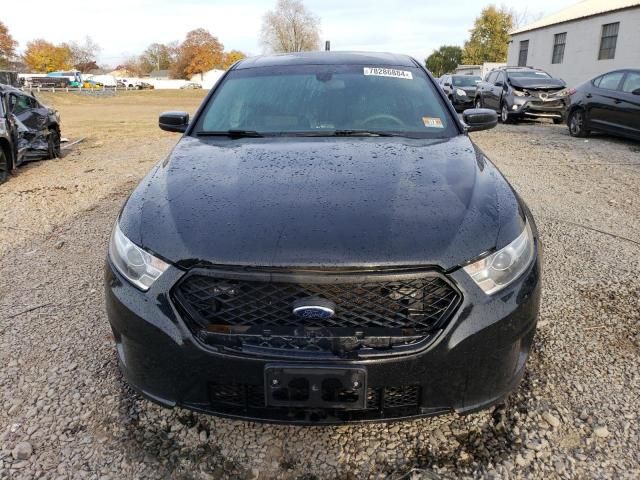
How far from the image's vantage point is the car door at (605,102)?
10.4 meters

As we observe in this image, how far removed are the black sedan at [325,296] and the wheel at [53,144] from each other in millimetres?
8942

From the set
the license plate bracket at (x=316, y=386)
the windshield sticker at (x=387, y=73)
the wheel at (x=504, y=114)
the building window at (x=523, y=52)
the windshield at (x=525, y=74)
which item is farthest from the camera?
the building window at (x=523, y=52)

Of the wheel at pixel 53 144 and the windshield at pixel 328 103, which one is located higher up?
the windshield at pixel 328 103

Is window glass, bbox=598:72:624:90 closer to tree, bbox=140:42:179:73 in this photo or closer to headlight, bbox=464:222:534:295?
headlight, bbox=464:222:534:295

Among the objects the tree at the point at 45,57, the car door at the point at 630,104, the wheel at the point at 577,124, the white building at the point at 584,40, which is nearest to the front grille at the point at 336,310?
the car door at the point at 630,104

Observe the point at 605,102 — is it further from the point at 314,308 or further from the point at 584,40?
the point at 584,40

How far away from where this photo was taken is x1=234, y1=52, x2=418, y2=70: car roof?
3.63 m

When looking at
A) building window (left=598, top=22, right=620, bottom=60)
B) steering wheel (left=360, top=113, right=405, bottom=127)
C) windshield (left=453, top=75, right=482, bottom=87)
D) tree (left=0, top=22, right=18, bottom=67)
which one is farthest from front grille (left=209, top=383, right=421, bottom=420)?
tree (left=0, top=22, right=18, bottom=67)

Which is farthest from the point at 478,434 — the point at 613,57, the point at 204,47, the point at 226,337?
→ the point at 204,47

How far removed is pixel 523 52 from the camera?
1312 inches

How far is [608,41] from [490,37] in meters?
32.1

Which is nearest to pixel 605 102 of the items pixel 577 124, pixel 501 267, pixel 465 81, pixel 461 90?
pixel 577 124

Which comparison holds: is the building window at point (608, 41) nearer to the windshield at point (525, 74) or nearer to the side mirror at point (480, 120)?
the windshield at point (525, 74)

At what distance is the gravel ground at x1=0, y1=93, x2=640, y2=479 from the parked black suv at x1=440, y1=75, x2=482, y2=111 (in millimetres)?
15401
